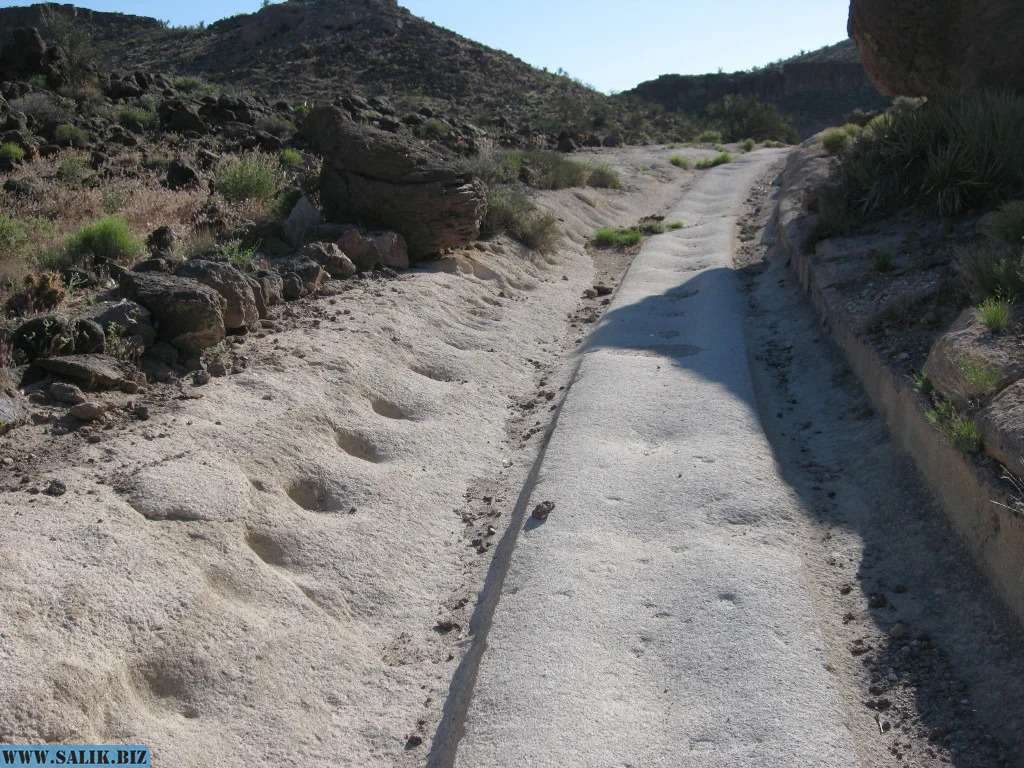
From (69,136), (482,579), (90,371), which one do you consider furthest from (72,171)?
(482,579)

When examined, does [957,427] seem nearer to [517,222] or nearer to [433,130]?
[517,222]

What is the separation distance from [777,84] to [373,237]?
6423 cm

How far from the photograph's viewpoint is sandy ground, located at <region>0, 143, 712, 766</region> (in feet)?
14.2

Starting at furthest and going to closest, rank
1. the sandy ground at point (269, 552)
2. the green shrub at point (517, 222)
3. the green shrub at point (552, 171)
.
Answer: the green shrub at point (552, 171), the green shrub at point (517, 222), the sandy ground at point (269, 552)

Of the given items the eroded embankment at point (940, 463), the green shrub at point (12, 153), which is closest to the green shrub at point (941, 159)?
the eroded embankment at point (940, 463)

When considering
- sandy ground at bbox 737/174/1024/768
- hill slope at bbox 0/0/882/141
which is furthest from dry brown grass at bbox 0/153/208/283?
Result: hill slope at bbox 0/0/882/141

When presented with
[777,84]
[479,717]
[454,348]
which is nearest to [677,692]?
[479,717]

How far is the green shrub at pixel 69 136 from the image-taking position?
51.4 ft

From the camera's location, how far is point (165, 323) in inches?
306

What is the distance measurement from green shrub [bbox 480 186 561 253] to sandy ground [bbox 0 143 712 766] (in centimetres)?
550

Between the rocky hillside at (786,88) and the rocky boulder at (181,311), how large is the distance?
62.0m

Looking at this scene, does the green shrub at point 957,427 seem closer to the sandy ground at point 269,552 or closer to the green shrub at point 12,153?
the sandy ground at point 269,552

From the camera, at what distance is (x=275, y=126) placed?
1931 centimetres

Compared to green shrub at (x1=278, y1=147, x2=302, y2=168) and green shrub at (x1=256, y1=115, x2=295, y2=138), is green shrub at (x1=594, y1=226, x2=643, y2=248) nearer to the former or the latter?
green shrub at (x1=278, y1=147, x2=302, y2=168)
